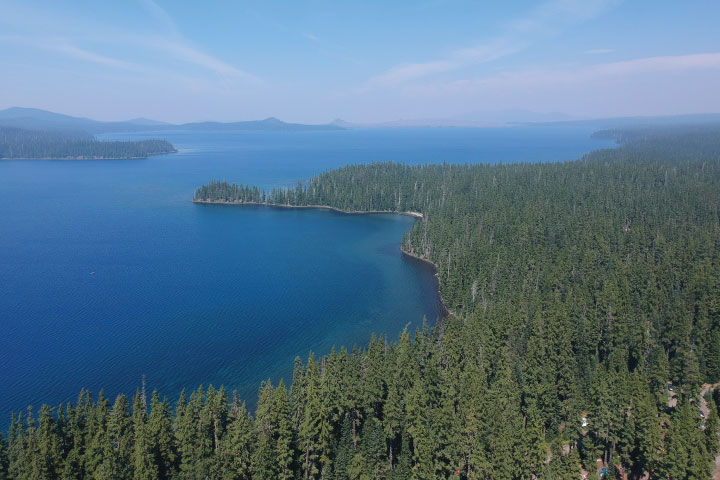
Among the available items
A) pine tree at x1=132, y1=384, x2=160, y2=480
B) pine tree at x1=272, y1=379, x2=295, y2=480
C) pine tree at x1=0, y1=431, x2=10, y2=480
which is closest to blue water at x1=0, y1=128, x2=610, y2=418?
pine tree at x1=272, y1=379, x2=295, y2=480

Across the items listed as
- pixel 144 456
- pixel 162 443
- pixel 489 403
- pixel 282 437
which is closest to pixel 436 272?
pixel 489 403

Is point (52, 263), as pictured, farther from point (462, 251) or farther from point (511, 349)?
point (511, 349)

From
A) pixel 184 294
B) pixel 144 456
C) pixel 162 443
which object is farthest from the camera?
pixel 184 294

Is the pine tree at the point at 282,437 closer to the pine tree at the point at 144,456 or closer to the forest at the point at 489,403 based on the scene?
the forest at the point at 489,403

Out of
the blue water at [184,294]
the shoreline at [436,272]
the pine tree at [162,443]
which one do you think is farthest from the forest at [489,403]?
the blue water at [184,294]

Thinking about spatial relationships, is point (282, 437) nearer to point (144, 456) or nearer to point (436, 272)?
point (144, 456)
